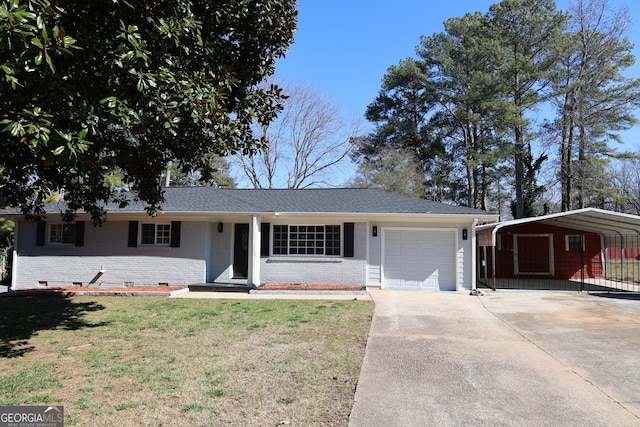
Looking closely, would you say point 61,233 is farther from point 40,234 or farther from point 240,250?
point 240,250

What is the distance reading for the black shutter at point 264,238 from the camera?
45.8 ft

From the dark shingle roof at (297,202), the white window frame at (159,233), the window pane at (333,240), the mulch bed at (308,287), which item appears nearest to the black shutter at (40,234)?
the dark shingle roof at (297,202)

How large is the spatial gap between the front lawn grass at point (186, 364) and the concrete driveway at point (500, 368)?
47cm

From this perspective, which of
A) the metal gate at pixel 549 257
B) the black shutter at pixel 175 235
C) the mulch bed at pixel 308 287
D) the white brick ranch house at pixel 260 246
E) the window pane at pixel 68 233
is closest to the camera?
the mulch bed at pixel 308 287

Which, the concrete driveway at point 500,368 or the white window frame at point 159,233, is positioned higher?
the white window frame at point 159,233

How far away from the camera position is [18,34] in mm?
3602

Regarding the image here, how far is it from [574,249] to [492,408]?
16.9 m

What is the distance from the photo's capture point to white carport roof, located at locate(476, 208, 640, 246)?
41.7ft

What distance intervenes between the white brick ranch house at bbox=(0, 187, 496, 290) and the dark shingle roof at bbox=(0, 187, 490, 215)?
0.23 feet

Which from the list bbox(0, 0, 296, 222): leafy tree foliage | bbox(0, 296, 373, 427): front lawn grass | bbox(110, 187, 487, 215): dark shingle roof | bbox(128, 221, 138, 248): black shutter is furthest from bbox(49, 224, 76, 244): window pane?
bbox(0, 0, 296, 222): leafy tree foliage

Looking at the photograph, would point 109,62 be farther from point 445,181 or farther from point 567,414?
point 445,181

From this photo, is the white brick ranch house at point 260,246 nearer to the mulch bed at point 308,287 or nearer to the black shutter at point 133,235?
the black shutter at point 133,235

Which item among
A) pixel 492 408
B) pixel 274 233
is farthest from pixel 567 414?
pixel 274 233

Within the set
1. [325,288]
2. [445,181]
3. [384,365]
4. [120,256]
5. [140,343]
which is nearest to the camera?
[384,365]
